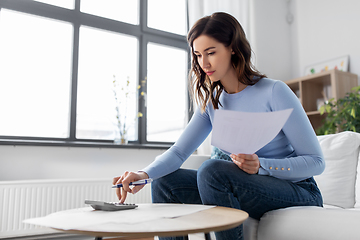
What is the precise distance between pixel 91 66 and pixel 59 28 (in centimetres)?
39

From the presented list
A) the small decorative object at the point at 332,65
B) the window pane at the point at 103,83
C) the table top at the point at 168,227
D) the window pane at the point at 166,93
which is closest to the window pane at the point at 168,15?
the window pane at the point at 166,93

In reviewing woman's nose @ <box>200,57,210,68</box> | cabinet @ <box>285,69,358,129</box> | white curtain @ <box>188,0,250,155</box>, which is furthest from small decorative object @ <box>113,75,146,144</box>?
woman's nose @ <box>200,57,210,68</box>

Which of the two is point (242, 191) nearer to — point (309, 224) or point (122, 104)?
point (309, 224)

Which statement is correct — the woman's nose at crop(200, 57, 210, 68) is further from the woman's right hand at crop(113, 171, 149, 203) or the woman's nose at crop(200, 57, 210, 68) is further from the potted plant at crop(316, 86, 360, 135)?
the potted plant at crop(316, 86, 360, 135)

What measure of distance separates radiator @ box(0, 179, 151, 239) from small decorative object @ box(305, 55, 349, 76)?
2403 millimetres

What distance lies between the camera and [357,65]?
9.75 ft

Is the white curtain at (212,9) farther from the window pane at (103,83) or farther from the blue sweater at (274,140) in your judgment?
the blue sweater at (274,140)

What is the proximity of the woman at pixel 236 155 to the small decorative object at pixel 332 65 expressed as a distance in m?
2.33

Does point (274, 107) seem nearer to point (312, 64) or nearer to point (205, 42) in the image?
point (205, 42)

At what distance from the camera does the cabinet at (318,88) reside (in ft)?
9.27

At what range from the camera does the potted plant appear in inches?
97.9

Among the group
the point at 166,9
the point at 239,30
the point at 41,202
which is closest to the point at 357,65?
the point at 166,9

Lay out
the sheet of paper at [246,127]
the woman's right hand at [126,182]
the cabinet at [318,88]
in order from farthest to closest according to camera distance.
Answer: the cabinet at [318,88] < the woman's right hand at [126,182] < the sheet of paper at [246,127]

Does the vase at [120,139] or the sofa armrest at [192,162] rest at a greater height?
the vase at [120,139]
